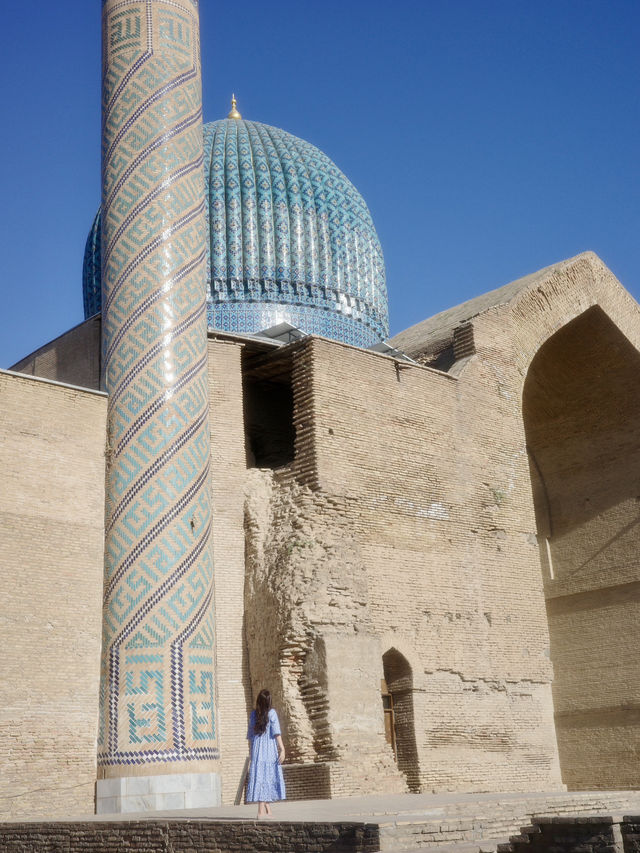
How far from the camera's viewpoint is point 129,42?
8531 millimetres

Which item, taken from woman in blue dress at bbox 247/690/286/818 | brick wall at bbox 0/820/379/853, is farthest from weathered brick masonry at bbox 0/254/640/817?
woman in blue dress at bbox 247/690/286/818

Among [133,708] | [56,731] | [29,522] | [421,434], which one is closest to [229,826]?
[133,708]

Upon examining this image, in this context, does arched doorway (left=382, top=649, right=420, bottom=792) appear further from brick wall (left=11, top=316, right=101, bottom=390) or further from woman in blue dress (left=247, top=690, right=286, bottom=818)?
brick wall (left=11, top=316, right=101, bottom=390)

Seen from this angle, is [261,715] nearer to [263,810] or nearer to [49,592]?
[263,810]

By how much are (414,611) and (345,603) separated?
93 cm

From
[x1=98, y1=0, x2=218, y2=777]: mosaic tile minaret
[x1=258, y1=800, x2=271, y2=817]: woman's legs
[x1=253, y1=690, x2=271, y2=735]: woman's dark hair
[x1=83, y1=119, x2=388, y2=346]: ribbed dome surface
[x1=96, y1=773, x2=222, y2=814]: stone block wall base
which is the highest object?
[x1=83, y1=119, x2=388, y2=346]: ribbed dome surface

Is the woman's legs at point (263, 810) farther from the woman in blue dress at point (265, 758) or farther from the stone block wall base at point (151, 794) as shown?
the stone block wall base at point (151, 794)

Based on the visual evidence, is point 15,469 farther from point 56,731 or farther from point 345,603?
point 345,603

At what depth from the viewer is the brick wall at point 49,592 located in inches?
289

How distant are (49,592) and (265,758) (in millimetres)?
2592

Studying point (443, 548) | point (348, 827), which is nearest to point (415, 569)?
point (443, 548)

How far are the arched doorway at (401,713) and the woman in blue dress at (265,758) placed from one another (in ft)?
11.2

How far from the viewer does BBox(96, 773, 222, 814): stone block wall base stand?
679 cm

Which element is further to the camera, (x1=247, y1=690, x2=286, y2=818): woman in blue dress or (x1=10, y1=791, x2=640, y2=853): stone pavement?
(x1=247, y1=690, x2=286, y2=818): woman in blue dress
